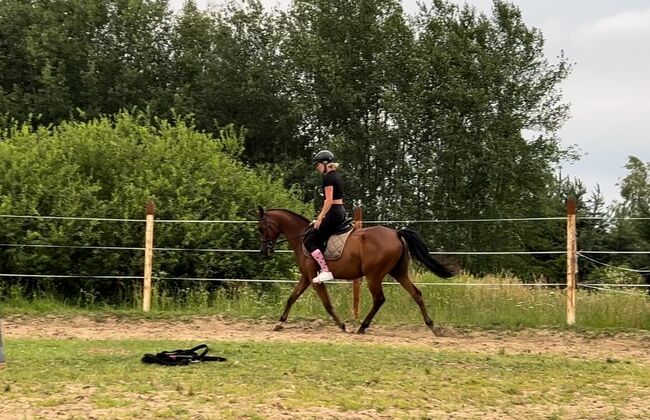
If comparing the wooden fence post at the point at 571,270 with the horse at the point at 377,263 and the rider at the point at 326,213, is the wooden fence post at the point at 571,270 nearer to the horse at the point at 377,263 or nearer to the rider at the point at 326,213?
the horse at the point at 377,263

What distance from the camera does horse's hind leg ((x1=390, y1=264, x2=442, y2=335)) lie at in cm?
1012

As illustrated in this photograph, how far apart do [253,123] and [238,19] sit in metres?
5.29

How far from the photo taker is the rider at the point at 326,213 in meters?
9.99

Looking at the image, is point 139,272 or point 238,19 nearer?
point 139,272

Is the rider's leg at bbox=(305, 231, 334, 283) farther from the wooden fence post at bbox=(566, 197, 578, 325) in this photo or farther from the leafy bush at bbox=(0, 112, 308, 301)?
the leafy bush at bbox=(0, 112, 308, 301)

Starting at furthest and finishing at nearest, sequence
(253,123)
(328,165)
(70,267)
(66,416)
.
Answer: (253,123)
(70,267)
(328,165)
(66,416)

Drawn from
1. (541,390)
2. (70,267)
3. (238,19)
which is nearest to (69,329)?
(70,267)

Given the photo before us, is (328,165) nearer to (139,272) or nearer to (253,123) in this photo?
(139,272)

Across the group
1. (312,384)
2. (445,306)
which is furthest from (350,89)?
(312,384)

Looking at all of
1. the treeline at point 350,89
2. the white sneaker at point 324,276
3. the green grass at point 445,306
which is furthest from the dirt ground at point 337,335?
the treeline at point 350,89

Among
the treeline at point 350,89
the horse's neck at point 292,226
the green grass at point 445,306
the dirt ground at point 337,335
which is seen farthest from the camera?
the treeline at point 350,89

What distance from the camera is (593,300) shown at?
11.4 m

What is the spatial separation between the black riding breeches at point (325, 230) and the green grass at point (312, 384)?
227cm

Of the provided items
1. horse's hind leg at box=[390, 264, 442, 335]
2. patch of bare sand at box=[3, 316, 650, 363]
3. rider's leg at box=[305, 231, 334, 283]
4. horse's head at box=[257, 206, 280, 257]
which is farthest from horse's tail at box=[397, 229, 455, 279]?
horse's head at box=[257, 206, 280, 257]
